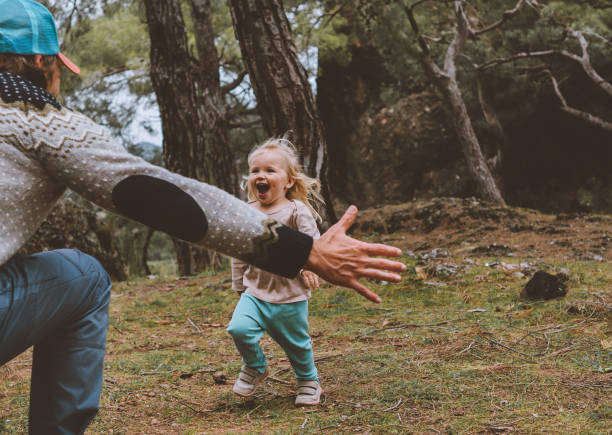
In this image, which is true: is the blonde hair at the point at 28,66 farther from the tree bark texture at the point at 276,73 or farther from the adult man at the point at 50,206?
the tree bark texture at the point at 276,73

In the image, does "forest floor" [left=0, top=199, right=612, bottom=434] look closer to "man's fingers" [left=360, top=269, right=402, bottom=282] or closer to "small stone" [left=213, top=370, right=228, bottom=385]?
"small stone" [left=213, top=370, right=228, bottom=385]

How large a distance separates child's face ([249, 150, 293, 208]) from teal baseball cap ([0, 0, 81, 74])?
1836 millimetres

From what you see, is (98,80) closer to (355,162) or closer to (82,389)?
(355,162)

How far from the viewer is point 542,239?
26.0ft

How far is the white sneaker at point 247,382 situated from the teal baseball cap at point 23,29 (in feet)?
6.56

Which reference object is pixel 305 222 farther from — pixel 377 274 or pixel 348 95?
pixel 348 95

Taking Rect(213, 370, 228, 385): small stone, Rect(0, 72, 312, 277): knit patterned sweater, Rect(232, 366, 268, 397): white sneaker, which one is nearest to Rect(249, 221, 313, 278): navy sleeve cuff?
Rect(0, 72, 312, 277): knit patterned sweater

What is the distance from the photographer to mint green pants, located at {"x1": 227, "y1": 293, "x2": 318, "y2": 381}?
313 centimetres

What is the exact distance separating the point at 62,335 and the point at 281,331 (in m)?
1.45

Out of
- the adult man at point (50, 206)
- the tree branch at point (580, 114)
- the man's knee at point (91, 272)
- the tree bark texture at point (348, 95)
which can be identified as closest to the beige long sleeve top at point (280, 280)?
the man's knee at point (91, 272)

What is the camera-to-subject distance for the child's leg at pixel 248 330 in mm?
3059

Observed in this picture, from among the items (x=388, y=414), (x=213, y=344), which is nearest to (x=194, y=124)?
(x=213, y=344)

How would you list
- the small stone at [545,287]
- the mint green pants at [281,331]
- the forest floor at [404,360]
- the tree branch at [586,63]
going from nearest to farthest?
the forest floor at [404,360]
the mint green pants at [281,331]
the small stone at [545,287]
the tree branch at [586,63]

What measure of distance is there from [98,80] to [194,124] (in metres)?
8.39
